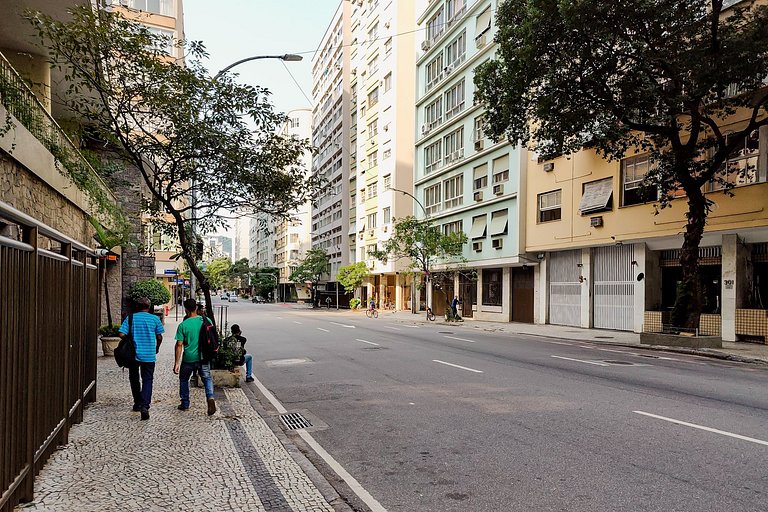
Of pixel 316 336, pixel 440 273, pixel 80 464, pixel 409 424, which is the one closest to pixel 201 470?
pixel 80 464

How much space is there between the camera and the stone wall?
868 cm

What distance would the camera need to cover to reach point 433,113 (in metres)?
43.0

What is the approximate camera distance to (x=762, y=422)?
7.38m

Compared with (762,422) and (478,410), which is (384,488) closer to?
(478,410)

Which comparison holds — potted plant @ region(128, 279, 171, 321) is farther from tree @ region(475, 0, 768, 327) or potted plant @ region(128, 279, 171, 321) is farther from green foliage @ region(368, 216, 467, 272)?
green foliage @ region(368, 216, 467, 272)

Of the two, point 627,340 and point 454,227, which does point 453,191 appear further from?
point 627,340

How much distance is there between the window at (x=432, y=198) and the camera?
141 feet

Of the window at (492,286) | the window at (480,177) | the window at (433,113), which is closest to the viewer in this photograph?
the window at (492,286)

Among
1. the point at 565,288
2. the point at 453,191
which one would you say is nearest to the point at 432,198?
the point at 453,191

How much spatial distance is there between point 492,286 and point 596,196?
37.5 feet

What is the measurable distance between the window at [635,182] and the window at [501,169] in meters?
9.01

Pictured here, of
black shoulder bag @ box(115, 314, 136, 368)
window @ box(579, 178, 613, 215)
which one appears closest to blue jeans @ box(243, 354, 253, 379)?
black shoulder bag @ box(115, 314, 136, 368)

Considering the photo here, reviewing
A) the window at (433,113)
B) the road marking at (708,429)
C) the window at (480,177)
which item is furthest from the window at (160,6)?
the road marking at (708,429)

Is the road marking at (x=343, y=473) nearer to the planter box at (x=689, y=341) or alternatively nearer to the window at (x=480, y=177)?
the planter box at (x=689, y=341)
